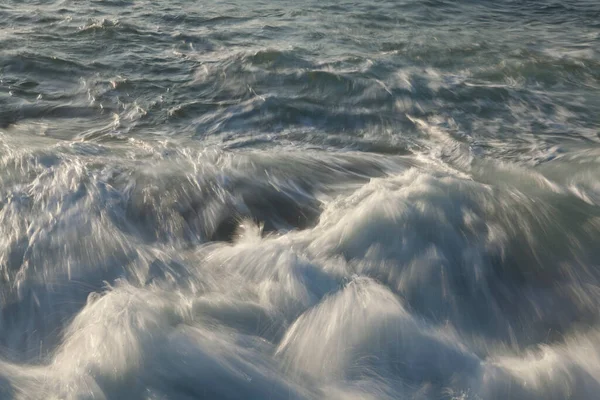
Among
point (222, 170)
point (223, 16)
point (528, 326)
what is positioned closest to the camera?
point (528, 326)

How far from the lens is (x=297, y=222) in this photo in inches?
130

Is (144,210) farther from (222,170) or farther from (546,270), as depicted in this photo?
(546,270)

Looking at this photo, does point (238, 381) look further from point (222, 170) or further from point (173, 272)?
point (222, 170)

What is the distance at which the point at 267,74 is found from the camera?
5555 millimetres

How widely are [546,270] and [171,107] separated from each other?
10.3ft

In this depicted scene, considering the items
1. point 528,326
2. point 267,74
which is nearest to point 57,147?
point 267,74

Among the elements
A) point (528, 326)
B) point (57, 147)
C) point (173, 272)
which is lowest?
point (528, 326)

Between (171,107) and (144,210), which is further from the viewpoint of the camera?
(171,107)

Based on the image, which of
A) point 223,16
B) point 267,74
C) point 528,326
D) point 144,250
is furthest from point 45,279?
point 223,16

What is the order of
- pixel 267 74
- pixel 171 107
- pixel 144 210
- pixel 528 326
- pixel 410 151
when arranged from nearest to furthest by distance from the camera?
pixel 528 326
pixel 144 210
pixel 410 151
pixel 171 107
pixel 267 74

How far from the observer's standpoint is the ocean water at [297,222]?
2324mm

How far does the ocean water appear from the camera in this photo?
2324 mm

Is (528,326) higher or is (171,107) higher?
(171,107)

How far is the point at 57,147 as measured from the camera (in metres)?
3.94
